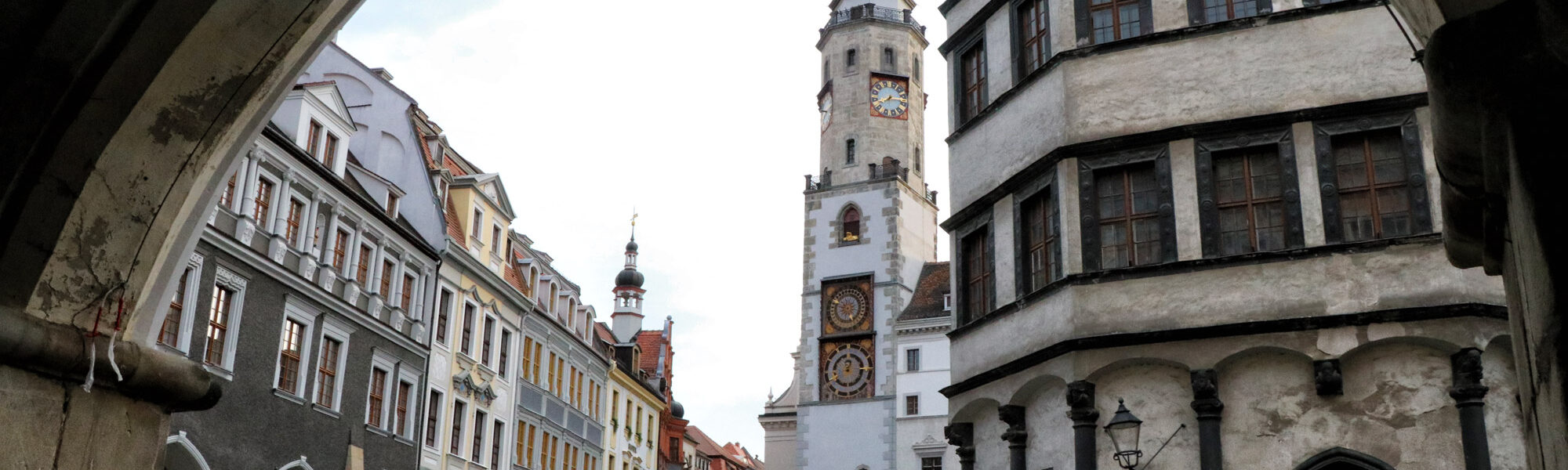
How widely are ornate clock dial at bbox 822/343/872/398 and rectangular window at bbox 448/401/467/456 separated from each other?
30.3 metres

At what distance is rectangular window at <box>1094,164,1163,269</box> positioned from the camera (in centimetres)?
1706

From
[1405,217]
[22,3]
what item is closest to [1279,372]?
[1405,217]

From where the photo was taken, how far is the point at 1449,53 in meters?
3.52

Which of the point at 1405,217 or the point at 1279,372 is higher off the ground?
the point at 1405,217

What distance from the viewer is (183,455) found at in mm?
24281

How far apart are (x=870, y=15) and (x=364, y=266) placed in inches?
1864

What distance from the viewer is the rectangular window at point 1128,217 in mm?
17062

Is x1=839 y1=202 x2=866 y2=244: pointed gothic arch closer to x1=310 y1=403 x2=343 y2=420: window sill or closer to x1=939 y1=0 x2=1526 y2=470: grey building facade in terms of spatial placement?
x1=310 y1=403 x2=343 y2=420: window sill

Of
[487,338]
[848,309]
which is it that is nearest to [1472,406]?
[487,338]

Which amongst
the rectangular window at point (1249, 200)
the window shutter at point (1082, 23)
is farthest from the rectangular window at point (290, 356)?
the rectangular window at point (1249, 200)

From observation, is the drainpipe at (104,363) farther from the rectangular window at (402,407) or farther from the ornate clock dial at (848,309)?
the ornate clock dial at (848,309)

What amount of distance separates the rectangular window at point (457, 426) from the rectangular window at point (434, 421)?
2.44 ft

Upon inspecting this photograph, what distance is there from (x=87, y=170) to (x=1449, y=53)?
14.1ft

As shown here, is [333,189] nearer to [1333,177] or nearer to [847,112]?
[1333,177]
